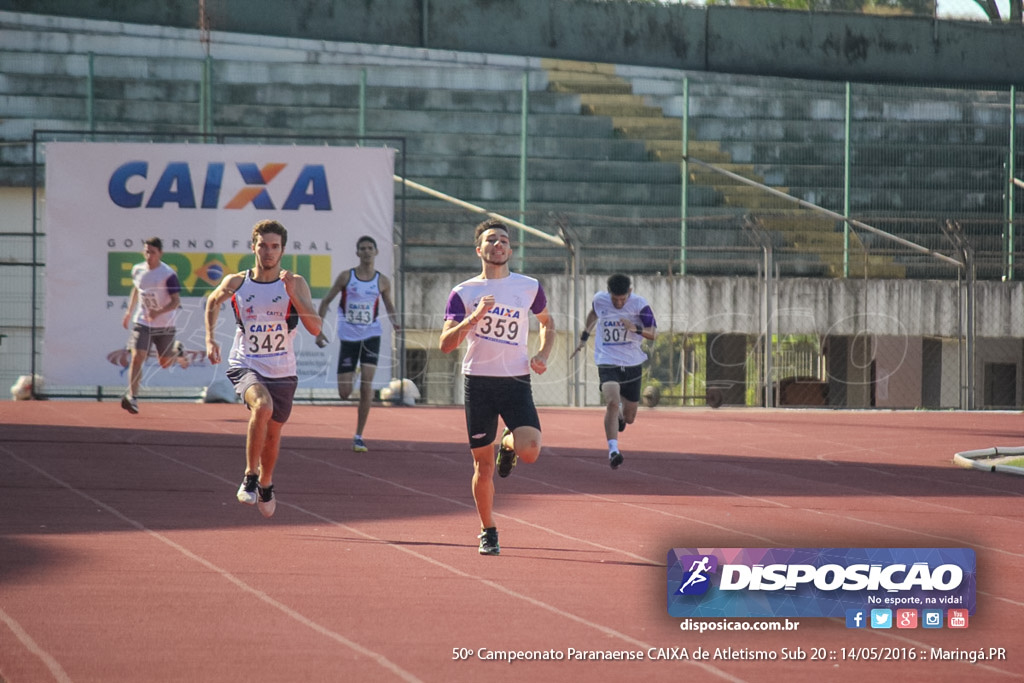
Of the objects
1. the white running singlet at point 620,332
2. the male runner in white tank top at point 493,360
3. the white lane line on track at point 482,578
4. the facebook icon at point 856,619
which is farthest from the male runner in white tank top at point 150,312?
the facebook icon at point 856,619

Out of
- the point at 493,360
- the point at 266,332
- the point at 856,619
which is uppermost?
the point at 266,332

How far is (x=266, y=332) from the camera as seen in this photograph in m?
9.98

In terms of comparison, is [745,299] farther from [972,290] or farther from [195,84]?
[195,84]

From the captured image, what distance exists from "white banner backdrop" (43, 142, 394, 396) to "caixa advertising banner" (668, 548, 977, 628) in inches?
587

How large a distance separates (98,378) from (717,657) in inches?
649

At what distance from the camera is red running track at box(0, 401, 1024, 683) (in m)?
5.92

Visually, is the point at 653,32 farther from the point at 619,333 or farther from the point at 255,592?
the point at 255,592

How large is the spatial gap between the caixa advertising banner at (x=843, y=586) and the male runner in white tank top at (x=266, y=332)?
432cm

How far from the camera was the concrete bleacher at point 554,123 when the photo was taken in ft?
97.0

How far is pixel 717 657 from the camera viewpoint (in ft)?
19.5

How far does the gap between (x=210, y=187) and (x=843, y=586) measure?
16.6m

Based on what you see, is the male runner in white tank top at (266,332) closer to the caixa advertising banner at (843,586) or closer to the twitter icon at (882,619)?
the caixa advertising banner at (843,586)

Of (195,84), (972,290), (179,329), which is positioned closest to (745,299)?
(972,290)

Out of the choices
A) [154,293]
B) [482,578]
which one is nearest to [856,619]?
[482,578]
